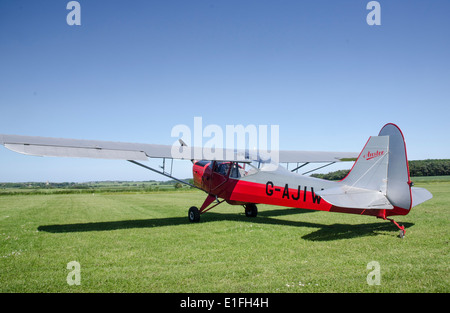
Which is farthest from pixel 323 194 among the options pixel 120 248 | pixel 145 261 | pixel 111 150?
pixel 111 150

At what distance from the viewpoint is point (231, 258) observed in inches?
223

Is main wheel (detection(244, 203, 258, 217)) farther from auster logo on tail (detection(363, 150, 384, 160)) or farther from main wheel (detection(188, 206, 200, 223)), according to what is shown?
auster logo on tail (detection(363, 150, 384, 160))

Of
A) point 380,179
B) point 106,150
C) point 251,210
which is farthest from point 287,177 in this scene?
point 106,150

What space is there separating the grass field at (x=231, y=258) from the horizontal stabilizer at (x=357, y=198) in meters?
0.78

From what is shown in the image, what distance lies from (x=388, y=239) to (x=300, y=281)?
371 cm

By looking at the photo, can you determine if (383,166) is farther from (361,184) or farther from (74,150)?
(74,150)

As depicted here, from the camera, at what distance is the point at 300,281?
4309 mm

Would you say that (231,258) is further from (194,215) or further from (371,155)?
(194,215)

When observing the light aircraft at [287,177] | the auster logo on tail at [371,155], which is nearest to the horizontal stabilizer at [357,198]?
the light aircraft at [287,177]

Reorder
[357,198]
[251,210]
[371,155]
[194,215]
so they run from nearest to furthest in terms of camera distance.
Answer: [357,198], [371,155], [194,215], [251,210]

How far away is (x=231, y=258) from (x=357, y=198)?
10.8ft

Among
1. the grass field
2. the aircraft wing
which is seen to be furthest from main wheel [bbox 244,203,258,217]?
the grass field
